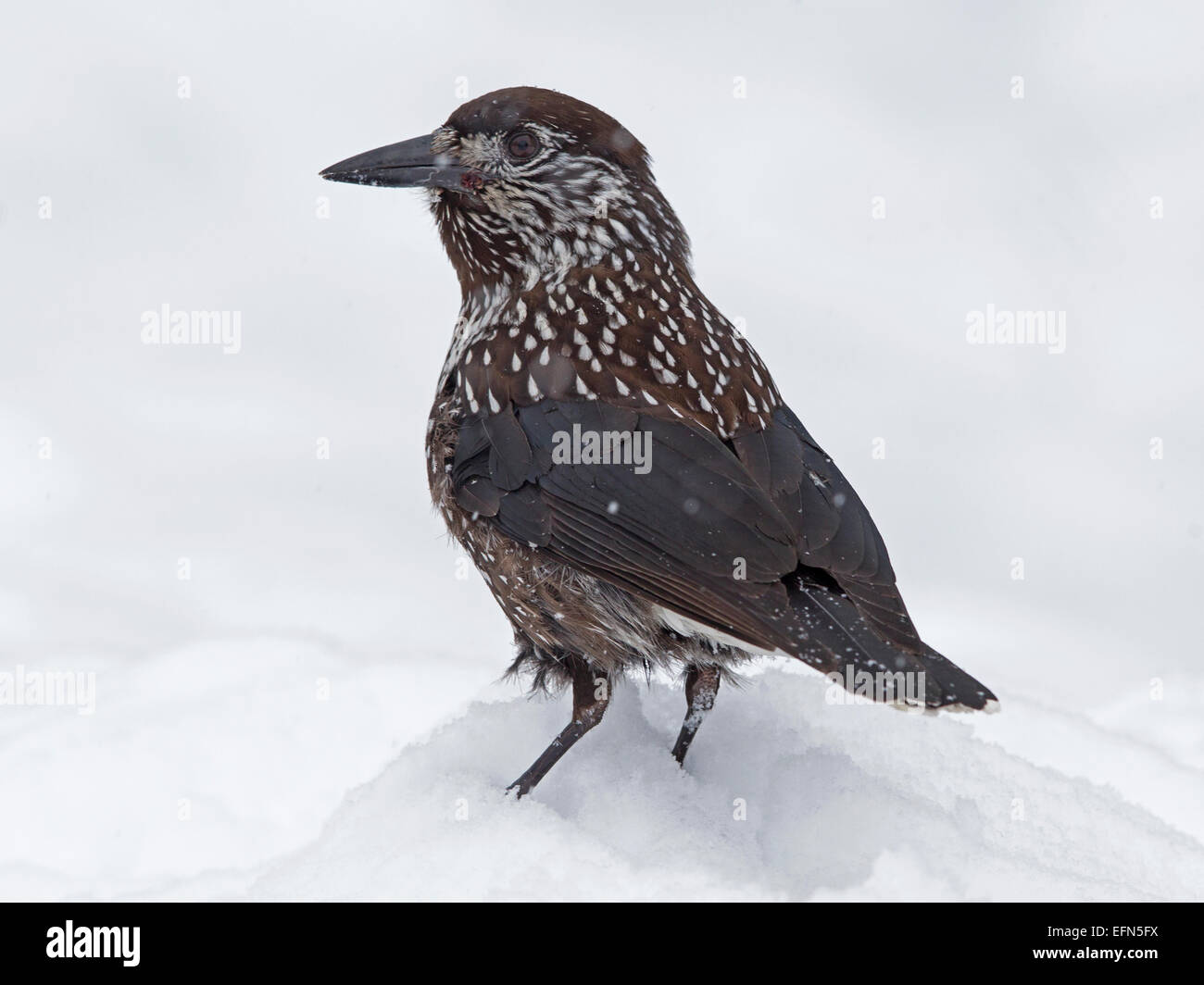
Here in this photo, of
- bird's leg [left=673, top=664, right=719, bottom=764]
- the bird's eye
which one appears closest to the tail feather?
bird's leg [left=673, top=664, right=719, bottom=764]

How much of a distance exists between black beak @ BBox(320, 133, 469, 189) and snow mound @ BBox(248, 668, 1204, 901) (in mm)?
1896

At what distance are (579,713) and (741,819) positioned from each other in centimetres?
60

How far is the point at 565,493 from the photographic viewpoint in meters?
3.44

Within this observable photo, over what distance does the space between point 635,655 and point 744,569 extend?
1.96 ft

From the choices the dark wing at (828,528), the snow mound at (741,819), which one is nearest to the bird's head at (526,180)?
the dark wing at (828,528)

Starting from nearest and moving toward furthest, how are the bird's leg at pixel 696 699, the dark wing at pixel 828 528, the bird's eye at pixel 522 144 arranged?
the dark wing at pixel 828 528, the bird's leg at pixel 696 699, the bird's eye at pixel 522 144

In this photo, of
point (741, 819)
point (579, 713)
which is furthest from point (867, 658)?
point (579, 713)

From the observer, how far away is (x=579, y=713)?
3.74 m

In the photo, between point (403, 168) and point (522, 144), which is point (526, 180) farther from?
point (403, 168)

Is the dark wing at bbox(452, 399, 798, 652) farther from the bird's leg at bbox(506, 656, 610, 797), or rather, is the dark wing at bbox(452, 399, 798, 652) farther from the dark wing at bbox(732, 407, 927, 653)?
the bird's leg at bbox(506, 656, 610, 797)

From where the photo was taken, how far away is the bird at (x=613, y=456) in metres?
3.22

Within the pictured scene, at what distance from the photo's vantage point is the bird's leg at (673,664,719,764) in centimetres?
388

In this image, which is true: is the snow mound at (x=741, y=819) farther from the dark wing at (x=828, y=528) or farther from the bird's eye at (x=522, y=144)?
the bird's eye at (x=522, y=144)
